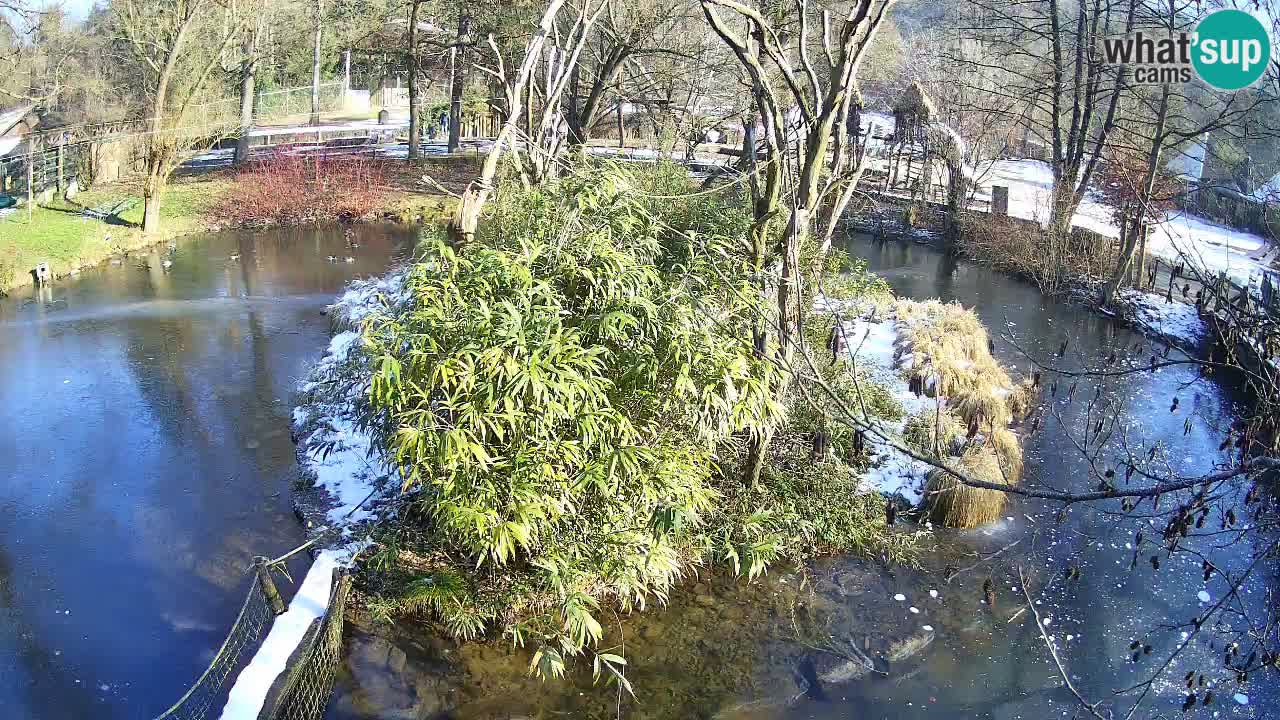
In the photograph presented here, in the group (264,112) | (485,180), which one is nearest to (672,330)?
(485,180)

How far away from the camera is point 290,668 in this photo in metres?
4.72

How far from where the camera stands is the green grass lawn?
43.8 ft

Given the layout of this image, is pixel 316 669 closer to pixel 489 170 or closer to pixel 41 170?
pixel 489 170

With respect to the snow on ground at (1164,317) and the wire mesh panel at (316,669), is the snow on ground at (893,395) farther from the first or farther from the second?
the snow on ground at (1164,317)

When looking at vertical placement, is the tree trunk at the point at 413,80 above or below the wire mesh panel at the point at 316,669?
above

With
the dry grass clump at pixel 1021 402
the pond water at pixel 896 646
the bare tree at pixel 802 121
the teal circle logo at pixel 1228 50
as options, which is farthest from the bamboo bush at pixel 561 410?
the dry grass clump at pixel 1021 402

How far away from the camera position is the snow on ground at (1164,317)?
1216cm

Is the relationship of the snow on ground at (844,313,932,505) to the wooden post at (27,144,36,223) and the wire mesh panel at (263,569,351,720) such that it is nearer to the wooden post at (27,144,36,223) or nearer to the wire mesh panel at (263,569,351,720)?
the wire mesh panel at (263,569,351,720)

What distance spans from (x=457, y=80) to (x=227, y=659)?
18.1 m

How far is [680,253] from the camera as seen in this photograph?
26.1ft

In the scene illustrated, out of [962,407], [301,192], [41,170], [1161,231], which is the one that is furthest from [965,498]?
[41,170]

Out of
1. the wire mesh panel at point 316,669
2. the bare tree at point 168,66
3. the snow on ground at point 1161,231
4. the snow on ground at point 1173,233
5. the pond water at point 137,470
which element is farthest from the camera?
the bare tree at point 168,66

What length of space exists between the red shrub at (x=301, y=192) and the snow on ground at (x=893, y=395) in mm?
11031

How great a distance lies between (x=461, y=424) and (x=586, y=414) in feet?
2.28
